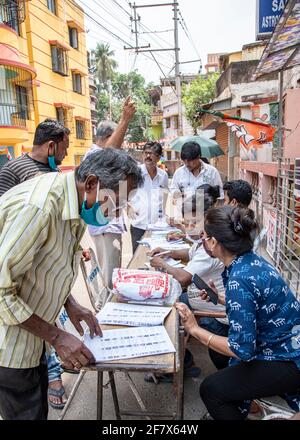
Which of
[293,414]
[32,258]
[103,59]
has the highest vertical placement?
[103,59]

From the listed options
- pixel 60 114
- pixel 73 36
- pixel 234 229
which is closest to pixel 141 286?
pixel 234 229

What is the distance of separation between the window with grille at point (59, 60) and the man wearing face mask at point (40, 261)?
1444cm

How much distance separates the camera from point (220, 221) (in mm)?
1567

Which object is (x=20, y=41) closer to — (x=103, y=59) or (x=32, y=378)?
(x=32, y=378)

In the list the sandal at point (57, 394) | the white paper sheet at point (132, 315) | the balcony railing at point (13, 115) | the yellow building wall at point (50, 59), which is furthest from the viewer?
the yellow building wall at point (50, 59)

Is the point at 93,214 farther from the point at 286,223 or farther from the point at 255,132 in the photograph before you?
the point at 255,132

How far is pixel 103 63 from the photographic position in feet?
123

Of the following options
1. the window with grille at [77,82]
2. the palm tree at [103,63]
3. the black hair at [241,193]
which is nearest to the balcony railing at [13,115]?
the window with grille at [77,82]

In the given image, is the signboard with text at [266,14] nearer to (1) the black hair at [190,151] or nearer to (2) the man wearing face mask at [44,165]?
(1) the black hair at [190,151]

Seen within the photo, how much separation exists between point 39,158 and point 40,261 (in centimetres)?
151

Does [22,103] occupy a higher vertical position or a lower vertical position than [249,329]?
higher

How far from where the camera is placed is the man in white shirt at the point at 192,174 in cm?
378

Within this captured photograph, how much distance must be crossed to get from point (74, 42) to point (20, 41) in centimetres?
510
